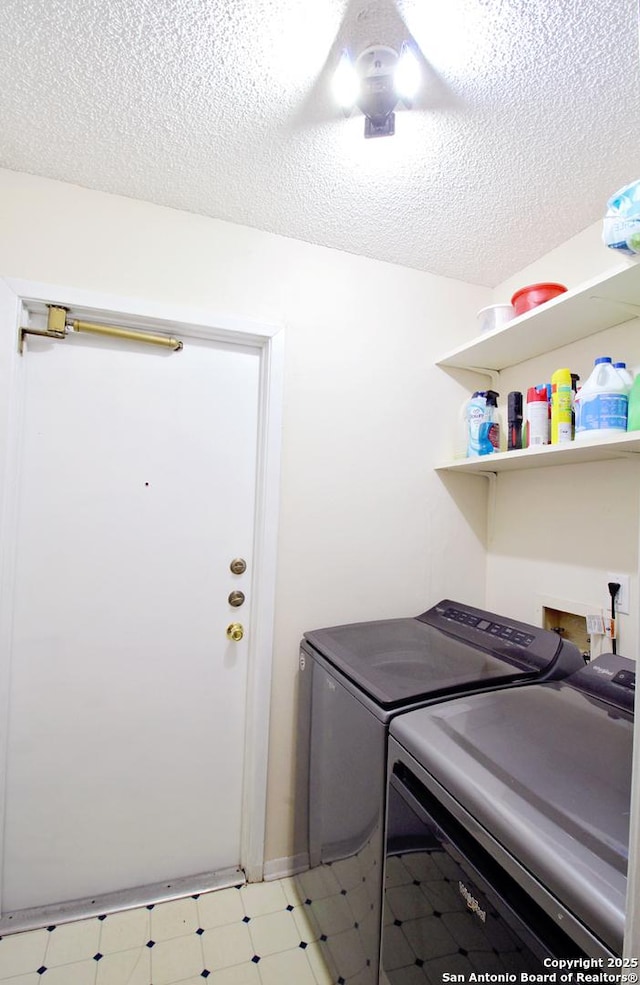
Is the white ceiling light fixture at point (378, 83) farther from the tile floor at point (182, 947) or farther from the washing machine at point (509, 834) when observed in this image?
the tile floor at point (182, 947)

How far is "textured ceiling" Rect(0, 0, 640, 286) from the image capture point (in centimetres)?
92

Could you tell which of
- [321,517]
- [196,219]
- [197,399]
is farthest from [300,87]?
[321,517]

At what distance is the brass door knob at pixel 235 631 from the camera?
1.64 m

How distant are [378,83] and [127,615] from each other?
1.68m

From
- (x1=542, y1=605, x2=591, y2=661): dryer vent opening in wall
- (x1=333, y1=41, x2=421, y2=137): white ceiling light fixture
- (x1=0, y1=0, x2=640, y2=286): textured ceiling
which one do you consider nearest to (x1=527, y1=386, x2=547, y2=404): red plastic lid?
(x1=0, y1=0, x2=640, y2=286): textured ceiling

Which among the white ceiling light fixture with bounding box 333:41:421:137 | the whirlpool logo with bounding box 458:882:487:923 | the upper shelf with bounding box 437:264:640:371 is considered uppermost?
the white ceiling light fixture with bounding box 333:41:421:137

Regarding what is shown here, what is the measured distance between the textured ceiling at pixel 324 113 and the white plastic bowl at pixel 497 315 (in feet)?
0.88

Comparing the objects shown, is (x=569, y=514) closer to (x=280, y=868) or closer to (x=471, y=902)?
(x=471, y=902)

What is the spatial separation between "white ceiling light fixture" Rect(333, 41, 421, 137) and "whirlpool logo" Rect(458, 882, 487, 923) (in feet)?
5.31

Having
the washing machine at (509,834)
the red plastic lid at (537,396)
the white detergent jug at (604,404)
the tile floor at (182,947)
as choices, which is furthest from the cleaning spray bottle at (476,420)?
the tile floor at (182,947)

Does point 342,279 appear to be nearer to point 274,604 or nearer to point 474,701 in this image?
point 274,604

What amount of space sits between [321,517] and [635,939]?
4.45 ft

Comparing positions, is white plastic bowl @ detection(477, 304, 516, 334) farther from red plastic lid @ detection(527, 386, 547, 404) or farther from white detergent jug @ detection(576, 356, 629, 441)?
white detergent jug @ detection(576, 356, 629, 441)

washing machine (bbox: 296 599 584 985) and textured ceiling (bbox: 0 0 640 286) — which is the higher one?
textured ceiling (bbox: 0 0 640 286)
